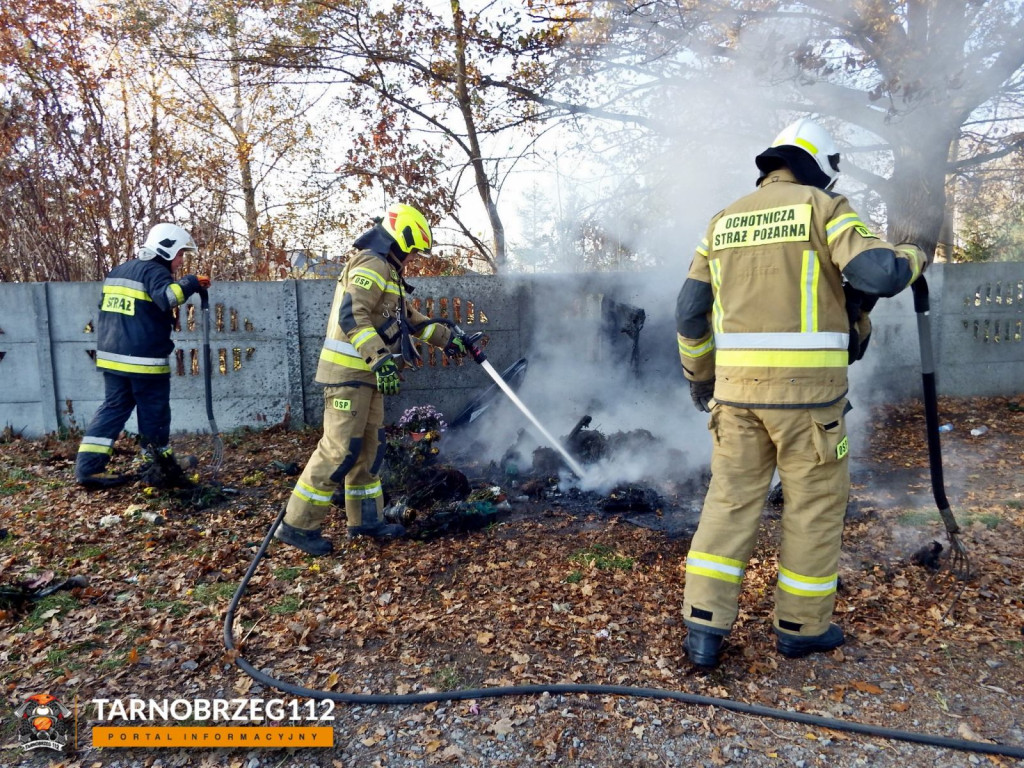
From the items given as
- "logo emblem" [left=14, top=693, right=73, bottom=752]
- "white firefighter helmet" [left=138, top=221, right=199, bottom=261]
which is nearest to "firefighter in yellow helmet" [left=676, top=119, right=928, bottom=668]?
"logo emblem" [left=14, top=693, right=73, bottom=752]

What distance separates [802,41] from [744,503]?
5705mm

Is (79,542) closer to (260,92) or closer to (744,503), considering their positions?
(744,503)

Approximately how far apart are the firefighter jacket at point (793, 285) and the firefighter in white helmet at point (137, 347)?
4.67 metres

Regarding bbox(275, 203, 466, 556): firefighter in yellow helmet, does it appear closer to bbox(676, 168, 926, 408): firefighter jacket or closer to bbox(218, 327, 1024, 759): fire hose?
bbox(218, 327, 1024, 759): fire hose

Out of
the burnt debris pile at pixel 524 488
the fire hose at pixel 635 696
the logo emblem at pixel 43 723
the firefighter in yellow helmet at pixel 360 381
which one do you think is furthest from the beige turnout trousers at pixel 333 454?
the logo emblem at pixel 43 723

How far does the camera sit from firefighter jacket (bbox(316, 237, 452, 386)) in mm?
4223

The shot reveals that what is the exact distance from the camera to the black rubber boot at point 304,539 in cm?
428

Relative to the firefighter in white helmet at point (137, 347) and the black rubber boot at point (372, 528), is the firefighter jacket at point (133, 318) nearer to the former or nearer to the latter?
the firefighter in white helmet at point (137, 347)

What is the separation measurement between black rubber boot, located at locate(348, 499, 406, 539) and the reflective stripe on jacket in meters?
0.94

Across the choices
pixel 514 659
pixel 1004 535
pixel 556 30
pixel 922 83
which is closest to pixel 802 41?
pixel 922 83

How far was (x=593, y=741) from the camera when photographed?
2.44 meters

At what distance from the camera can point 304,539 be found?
4305 mm

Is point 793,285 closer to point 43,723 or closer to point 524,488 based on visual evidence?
point 524,488

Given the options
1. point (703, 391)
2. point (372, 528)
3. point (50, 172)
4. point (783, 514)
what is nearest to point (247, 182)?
point (50, 172)
